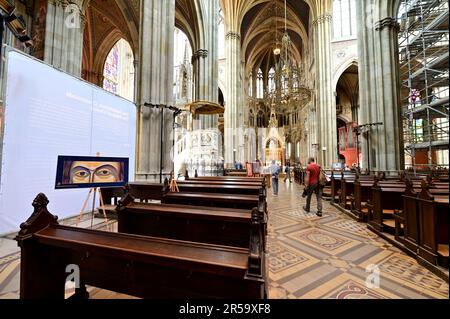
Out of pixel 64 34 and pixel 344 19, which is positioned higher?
pixel 344 19

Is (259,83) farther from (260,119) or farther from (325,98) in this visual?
(325,98)

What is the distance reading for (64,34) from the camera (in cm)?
735

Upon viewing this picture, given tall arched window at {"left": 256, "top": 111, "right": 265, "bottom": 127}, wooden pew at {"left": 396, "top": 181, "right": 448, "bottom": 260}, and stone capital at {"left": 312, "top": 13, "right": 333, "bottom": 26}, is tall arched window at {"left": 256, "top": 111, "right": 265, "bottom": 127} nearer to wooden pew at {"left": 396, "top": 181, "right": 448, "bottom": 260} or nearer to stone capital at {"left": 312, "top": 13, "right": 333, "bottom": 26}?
stone capital at {"left": 312, "top": 13, "right": 333, "bottom": 26}

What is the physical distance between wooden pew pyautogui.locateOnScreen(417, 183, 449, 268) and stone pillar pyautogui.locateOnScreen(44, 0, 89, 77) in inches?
402

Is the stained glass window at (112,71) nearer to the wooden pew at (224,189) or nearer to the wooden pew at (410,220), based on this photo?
the wooden pew at (224,189)

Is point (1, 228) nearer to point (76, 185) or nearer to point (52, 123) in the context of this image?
point (76, 185)

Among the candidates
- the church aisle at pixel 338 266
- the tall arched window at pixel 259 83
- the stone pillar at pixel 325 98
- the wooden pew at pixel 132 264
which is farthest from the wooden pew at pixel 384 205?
the tall arched window at pixel 259 83

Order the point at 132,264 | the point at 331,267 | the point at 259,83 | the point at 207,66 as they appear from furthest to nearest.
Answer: the point at 259,83 < the point at 207,66 < the point at 331,267 < the point at 132,264

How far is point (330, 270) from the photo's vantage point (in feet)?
8.38

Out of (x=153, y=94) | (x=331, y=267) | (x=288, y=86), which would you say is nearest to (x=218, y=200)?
(x=331, y=267)

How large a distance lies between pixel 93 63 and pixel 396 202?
61.2ft

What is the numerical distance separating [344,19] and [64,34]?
20.0m

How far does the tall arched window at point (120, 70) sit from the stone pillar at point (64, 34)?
11.2m

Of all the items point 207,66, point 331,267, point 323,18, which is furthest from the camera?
point 323,18
